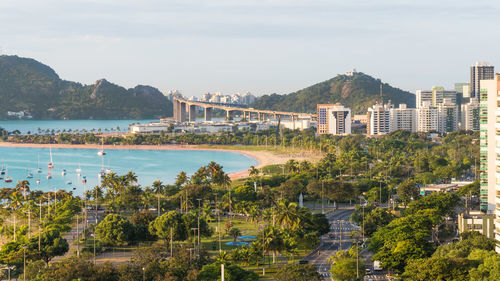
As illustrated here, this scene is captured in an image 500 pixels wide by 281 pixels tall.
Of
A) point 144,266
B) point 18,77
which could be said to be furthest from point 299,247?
point 18,77

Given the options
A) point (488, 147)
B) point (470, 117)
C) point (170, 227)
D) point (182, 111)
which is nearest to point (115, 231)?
point (170, 227)

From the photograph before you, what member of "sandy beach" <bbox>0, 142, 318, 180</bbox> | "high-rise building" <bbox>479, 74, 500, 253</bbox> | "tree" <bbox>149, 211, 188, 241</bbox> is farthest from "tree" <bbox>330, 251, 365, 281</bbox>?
"sandy beach" <bbox>0, 142, 318, 180</bbox>

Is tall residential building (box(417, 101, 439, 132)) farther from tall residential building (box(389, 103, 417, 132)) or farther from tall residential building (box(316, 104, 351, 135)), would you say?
tall residential building (box(316, 104, 351, 135))

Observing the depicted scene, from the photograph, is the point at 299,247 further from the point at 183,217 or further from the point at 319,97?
the point at 319,97

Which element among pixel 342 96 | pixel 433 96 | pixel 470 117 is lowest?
pixel 470 117

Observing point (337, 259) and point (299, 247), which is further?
point (299, 247)

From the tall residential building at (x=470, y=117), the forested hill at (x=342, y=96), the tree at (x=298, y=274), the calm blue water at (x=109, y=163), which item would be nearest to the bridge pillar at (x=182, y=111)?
the forested hill at (x=342, y=96)

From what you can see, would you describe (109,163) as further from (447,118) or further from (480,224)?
(447,118)
